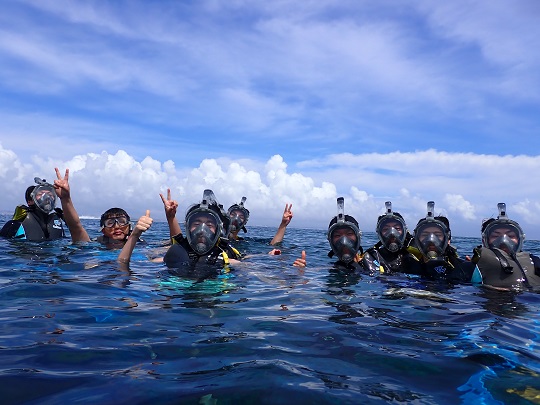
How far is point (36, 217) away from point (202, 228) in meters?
6.22

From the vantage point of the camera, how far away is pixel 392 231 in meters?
7.96

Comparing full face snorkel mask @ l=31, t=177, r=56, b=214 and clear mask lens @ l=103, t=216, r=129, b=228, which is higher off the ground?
full face snorkel mask @ l=31, t=177, r=56, b=214

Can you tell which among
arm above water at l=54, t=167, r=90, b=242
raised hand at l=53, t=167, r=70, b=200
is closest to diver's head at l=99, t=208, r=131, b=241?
arm above water at l=54, t=167, r=90, b=242

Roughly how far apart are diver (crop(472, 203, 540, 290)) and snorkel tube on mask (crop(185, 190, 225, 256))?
406 cm

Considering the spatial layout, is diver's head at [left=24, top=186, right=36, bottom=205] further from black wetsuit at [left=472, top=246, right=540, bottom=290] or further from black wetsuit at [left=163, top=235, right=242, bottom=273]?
black wetsuit at [left=472, top=246, right=540, bottom=290]

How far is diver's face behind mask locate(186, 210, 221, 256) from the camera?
6.70m

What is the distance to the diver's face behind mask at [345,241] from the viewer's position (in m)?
7.13

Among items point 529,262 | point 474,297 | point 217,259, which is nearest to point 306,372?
point 474,297

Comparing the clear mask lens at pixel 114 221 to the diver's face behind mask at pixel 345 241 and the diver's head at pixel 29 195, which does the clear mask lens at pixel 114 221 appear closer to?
the diver's head at pixel 29 195

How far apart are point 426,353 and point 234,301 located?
2.40 meters

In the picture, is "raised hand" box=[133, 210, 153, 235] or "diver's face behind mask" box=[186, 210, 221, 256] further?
"diver's face behind mask" box=[186, 210, 221, 256]

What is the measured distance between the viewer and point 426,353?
3.32m

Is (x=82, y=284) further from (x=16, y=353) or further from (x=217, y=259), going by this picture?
(x=16, y=353)

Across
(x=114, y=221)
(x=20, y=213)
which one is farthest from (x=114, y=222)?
(x=20, y=213)
